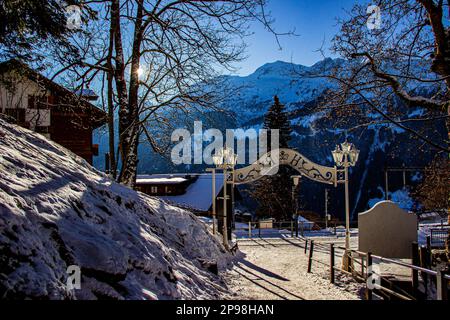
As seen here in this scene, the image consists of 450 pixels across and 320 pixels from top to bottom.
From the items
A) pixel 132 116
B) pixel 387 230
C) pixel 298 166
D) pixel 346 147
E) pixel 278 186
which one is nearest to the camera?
pixel 132 116

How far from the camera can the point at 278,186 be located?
37688 millimetres

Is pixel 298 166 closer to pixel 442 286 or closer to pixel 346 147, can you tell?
pixel 346 147

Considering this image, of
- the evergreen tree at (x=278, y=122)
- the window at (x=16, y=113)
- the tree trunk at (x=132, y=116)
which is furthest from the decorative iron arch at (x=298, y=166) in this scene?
the evergreen tree at (x=278, y=122)

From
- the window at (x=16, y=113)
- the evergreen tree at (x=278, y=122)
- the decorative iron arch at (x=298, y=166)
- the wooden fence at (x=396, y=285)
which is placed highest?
the evergreen tree at (x=278, y=122)

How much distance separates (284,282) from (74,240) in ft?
20.7

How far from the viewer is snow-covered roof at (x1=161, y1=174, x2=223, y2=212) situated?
124 feet

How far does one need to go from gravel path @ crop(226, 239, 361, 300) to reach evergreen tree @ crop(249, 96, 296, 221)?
79.7 feet

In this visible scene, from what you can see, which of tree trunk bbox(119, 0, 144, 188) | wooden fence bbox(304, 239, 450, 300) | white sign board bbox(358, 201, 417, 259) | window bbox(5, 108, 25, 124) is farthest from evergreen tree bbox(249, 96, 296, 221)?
tree trunk bbox(119, 0, 144, 188)

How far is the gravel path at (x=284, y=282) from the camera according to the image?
7348 millimetres

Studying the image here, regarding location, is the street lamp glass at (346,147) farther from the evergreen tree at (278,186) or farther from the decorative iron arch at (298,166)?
the evergreen tree at (278,186)

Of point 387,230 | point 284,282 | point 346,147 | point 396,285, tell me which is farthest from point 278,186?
point 396,285

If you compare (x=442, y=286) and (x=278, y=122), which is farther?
(x=278, y=122)

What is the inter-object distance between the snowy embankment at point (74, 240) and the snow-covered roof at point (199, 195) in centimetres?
3045
